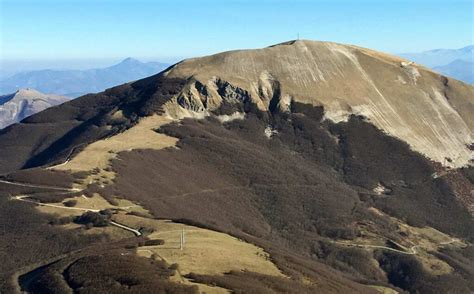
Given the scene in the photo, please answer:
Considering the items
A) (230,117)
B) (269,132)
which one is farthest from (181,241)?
(230,117)

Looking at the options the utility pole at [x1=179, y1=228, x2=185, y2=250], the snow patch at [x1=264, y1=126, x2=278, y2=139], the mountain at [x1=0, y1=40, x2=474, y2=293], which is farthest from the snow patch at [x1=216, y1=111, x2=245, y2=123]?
the utility pole at [x1=179, y1=228, x2=185, y2=250]

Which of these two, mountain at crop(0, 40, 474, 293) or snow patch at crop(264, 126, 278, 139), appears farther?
snow patch at crop(264, 126, 278, 139)

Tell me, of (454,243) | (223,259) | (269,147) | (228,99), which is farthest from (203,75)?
(223,259)

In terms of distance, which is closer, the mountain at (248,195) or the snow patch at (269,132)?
the mountain at (248,195)

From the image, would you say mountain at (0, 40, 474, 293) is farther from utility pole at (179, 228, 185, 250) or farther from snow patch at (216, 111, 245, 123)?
utility pole at (179, 228, 185, 250)

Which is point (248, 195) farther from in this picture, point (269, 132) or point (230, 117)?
point (230, 117)

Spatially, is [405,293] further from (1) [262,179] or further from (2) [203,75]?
(2) [203,75]

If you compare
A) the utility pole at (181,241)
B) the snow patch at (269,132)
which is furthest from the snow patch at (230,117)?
the utility pole at (181,241)

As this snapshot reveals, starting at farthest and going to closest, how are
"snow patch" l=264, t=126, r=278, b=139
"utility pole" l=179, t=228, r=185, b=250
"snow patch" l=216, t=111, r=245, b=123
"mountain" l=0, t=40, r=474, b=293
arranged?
"snow patch" l=216, t=111, r=245, b=123 < "snow patch" l=264, t=126, r=278, b=139 < "utility pole" l=179, t=228, r=185, b=250 < "mountain" l=0, t=40, r=474, b=293

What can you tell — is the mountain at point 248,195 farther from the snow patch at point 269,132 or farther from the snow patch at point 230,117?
the snow patch at point 269,132
